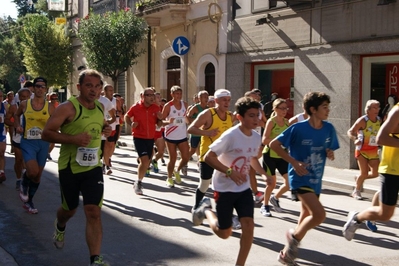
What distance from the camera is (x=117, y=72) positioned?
2755 centimetres

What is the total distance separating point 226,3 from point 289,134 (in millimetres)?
14779

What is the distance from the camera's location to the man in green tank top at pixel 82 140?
622 centimetres

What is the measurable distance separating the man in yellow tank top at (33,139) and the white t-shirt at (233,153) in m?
3.77

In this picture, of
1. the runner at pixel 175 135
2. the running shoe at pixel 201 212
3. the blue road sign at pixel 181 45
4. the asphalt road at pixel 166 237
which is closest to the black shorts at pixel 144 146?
the asphalt road at pixel 166 237

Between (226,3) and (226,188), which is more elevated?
(226,3)

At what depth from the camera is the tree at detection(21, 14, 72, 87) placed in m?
34.6

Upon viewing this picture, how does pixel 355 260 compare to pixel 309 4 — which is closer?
pixel 355 260

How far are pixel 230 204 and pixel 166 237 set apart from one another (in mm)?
1960

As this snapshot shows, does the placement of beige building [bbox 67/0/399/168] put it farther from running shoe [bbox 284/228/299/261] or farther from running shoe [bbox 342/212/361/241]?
running shoe [bbox 284/228/299/261]

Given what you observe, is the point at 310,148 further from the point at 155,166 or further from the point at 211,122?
the point at 155,166

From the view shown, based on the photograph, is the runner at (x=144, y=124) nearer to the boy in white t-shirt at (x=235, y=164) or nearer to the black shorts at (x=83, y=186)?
the black shorts at (x=83, y=186)

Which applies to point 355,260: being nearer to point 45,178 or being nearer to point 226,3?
point 45,178

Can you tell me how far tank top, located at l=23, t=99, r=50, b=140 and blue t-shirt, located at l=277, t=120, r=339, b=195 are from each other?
4.27 m

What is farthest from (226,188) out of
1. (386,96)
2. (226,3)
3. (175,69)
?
(175,69)
